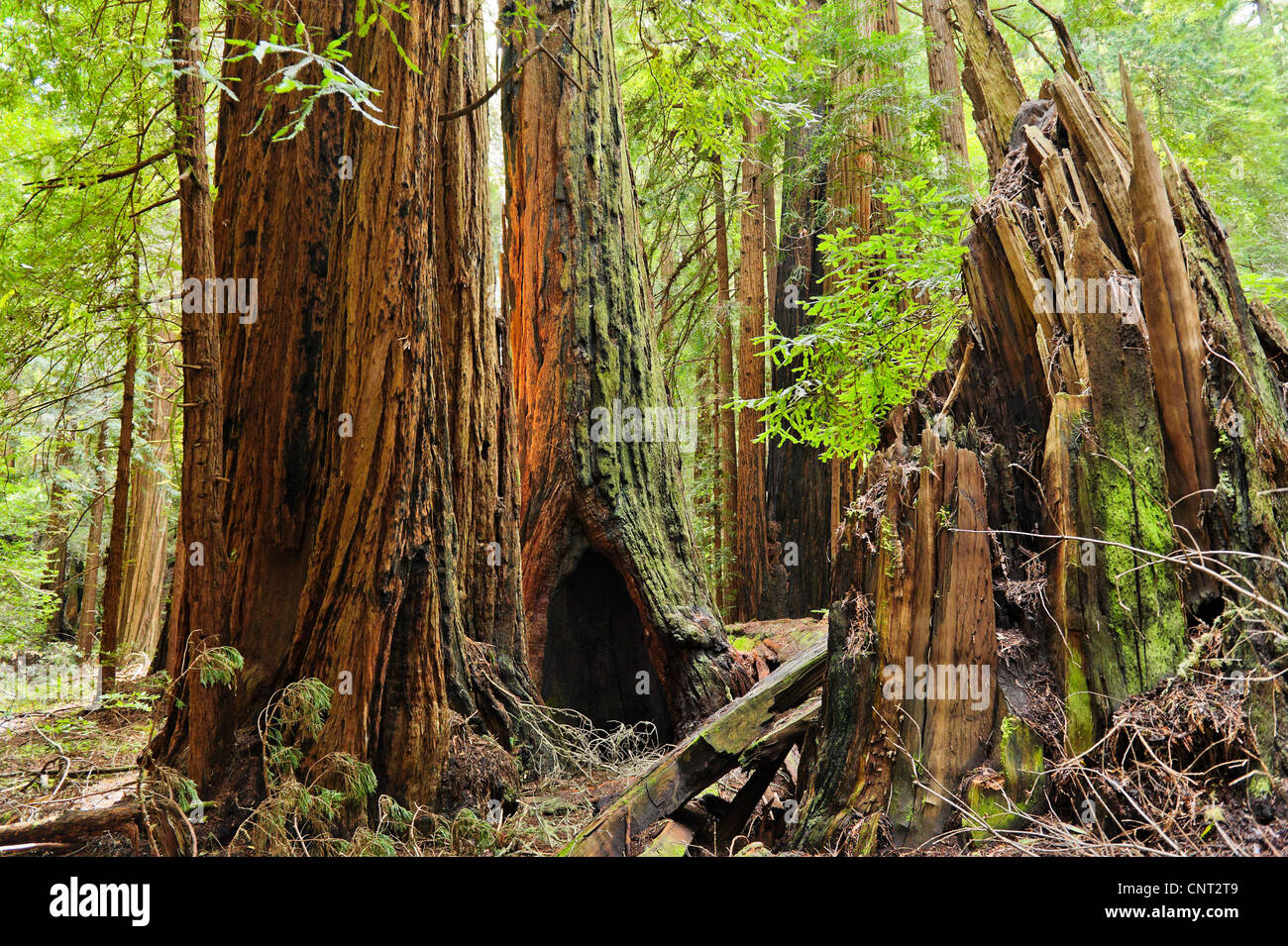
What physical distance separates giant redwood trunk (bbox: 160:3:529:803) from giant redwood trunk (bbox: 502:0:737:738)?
106 centimetres

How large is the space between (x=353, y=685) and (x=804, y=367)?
3.48m

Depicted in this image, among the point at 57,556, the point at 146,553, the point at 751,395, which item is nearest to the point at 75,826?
the point at 751,395

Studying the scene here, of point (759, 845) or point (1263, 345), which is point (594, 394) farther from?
point (1263, 345)

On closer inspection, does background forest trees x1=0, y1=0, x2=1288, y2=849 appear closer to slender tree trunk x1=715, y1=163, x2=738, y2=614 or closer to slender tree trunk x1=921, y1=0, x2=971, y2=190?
slender tree trunk x1=921, y1=0, x2=971, y2=190

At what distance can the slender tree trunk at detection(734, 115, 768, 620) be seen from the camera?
10.2 m

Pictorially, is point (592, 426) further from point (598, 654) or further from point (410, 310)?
point (410, 310)

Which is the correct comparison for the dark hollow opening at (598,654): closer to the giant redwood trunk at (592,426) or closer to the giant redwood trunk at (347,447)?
the giant redwood trunk at (592,426)

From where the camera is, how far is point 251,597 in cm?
376

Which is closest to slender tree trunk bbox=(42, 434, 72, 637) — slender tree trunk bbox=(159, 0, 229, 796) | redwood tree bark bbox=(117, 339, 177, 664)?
redwood tree bark bbox=(117, 339, 177, 664)

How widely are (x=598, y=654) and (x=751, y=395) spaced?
19.2 ft

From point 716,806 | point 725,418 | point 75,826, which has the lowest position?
point 716,806

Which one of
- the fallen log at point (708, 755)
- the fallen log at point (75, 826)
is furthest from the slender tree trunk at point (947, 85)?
the fallen log at point (75, 826)

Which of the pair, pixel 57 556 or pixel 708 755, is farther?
pixel 57 556

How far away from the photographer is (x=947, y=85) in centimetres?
910
